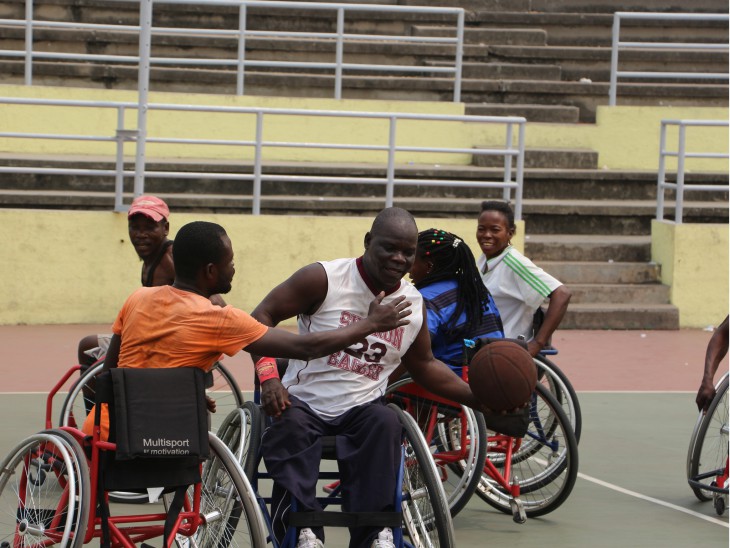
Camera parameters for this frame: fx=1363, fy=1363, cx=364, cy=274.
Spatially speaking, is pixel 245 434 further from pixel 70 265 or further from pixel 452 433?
pixel 70 265

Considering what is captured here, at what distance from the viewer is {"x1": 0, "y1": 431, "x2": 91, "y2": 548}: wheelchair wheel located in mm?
4793

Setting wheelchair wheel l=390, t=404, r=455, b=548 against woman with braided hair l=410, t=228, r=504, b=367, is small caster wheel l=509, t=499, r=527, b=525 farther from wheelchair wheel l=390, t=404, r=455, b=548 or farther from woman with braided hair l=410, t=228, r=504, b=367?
wheelchair wheel l=390, t=404, r=455, b=548

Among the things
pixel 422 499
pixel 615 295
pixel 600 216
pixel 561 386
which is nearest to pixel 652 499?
pixel 561 386

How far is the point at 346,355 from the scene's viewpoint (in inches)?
219

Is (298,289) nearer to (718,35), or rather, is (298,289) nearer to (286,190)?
(286,190)

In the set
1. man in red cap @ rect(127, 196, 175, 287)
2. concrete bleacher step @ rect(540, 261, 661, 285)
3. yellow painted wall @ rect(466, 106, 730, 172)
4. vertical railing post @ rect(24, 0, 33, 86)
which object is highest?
vertical railing post @ rect(24, 0, 33, 86)

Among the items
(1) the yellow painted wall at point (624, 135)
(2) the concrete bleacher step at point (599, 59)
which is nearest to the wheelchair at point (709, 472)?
(1) the yellow painted wall at point (624, 135)

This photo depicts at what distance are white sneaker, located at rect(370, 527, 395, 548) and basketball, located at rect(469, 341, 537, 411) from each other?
25.1 inches

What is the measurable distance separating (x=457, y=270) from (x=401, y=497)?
6.24ft

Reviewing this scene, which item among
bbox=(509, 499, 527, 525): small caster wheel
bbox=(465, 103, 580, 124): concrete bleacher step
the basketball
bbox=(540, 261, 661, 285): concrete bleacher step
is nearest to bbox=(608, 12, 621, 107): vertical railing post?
bbox=(465, 103, 580, 124): concrete bleacher step

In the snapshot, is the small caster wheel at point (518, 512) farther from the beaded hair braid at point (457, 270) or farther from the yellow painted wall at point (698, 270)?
the yellow painted wall at point (698, 270)

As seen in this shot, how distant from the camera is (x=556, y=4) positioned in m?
20.4

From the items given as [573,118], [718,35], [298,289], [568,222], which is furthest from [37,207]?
[718,35]

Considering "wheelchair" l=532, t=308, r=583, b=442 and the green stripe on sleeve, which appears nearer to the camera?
the green stripe on sleeve
